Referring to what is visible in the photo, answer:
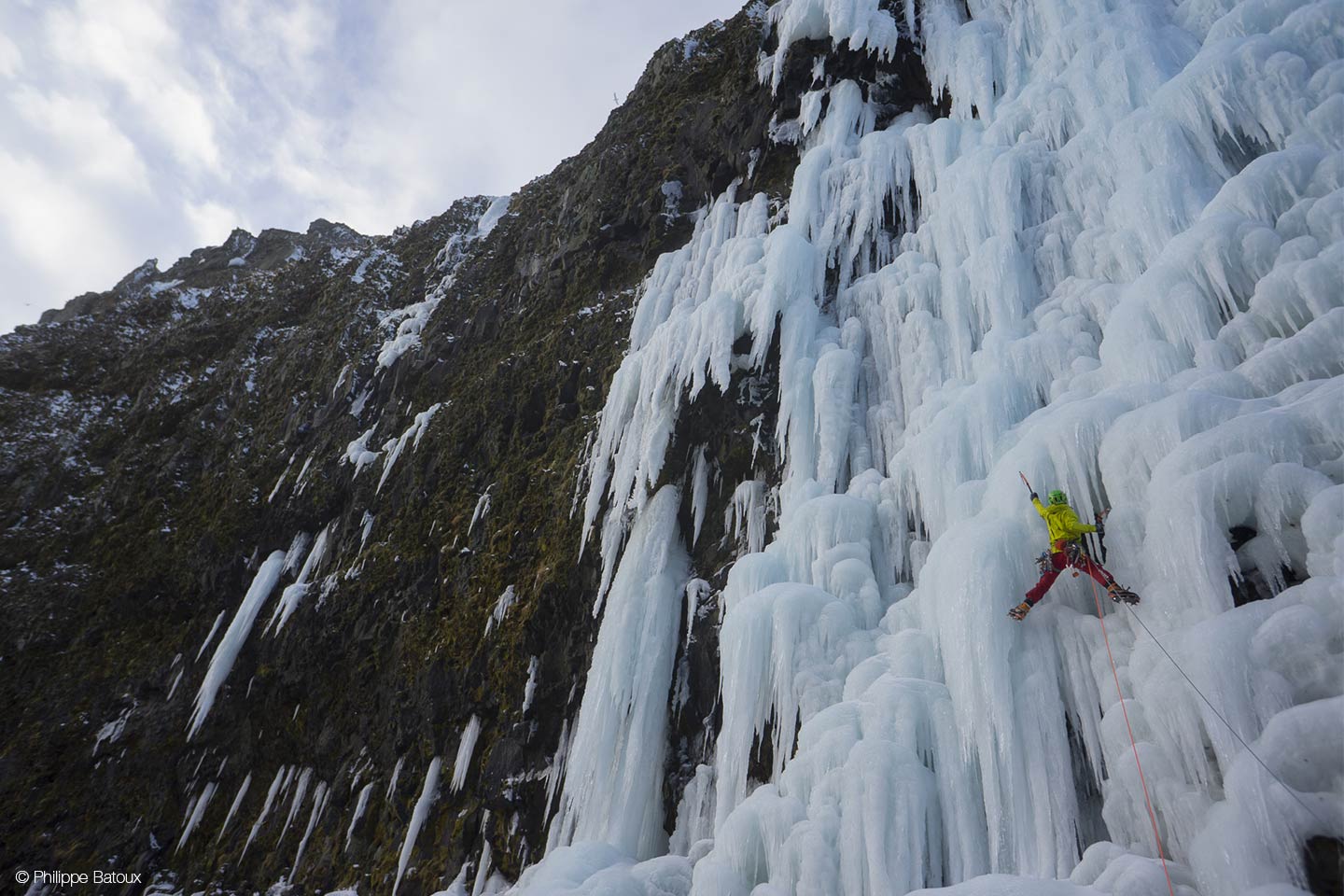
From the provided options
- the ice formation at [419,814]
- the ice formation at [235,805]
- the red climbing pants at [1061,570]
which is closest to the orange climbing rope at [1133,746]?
the red climbing pants at [1061,570]

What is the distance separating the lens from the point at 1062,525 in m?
4.46

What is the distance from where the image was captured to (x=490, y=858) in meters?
9.24

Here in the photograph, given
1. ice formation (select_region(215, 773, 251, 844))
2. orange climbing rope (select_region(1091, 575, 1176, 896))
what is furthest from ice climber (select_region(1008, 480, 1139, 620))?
ice formation (select_region(215, 773, 251, 844))

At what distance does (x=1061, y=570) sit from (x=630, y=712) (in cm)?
504

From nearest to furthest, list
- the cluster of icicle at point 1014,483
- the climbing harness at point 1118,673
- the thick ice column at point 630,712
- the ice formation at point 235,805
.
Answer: the climbing harness at point 1118,673, the cluster of icicle at point 1014,483, the thick ice column at point 630,712, the ice formation at point 235,805

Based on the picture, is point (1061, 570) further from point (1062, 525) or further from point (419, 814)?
point (419, 814)

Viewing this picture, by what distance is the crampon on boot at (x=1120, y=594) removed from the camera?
13.4 feet

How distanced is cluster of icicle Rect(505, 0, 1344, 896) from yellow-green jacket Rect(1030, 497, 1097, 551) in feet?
0.70

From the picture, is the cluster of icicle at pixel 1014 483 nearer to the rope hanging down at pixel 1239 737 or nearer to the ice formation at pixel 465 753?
the rope hanging down at pixel 1239 737

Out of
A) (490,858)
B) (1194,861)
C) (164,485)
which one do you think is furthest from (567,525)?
(164,485)

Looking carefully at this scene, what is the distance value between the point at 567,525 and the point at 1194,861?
8697 millimetres

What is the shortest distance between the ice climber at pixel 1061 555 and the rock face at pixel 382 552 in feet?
13.9

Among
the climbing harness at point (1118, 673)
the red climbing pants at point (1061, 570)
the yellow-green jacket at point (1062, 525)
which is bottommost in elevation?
the climbing harness at point (1118, 673)

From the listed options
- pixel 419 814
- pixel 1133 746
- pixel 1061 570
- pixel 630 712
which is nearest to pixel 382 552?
pixel 419 814
